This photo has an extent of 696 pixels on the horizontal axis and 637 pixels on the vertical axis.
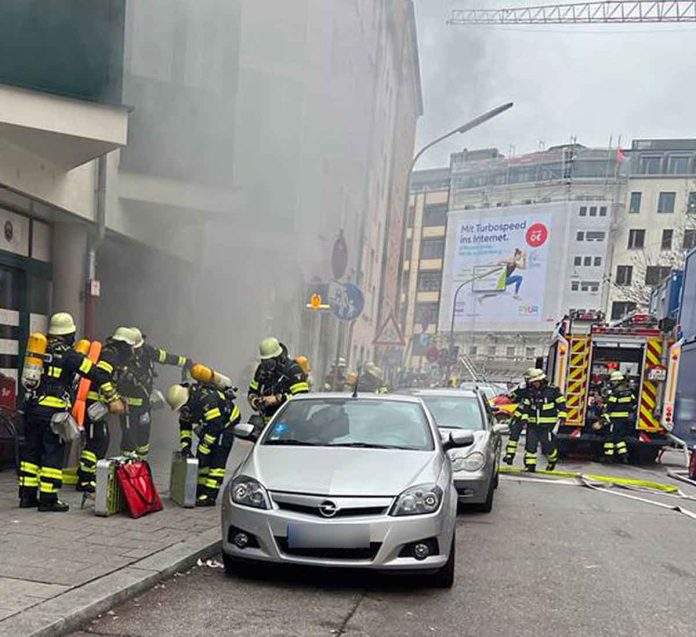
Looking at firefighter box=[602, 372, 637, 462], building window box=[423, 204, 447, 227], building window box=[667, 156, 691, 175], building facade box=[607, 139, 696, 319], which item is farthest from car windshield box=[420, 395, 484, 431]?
building window box=[423, 204, 447, 227]

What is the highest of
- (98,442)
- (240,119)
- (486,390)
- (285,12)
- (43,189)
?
(285,12)

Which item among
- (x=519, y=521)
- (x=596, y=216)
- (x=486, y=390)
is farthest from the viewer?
(x=596, y=216)

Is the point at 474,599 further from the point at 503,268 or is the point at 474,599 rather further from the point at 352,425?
the point at 503,268

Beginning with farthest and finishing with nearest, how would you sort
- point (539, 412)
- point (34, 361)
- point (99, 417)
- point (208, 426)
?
point (539, 412) < point (208, 426) < point (99, 417) < point (34, 361)

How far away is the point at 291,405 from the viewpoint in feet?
16.9

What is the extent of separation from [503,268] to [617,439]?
3816cm

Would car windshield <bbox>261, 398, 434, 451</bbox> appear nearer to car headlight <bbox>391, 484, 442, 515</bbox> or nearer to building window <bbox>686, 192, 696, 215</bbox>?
car headlight <bbox>391, 484, 442, 515</bbox>

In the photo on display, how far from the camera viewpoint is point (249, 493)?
402 centimetres

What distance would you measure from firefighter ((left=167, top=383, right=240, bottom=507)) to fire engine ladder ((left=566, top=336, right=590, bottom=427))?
24.9 ft

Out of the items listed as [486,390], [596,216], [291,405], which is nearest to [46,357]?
[291,405]

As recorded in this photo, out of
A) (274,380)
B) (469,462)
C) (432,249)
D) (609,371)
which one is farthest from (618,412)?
(432,249)

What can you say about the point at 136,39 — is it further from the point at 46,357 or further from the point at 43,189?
the point at 46,357

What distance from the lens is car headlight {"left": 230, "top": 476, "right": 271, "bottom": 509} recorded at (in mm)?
3947

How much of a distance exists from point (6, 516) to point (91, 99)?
3.59 m
